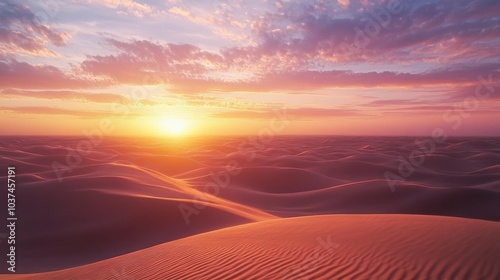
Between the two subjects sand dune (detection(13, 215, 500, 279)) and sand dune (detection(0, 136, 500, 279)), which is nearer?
sand dune (detection(13, 215, 500, 279))

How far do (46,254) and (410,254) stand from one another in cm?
981

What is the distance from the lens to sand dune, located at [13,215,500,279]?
393 centimetres

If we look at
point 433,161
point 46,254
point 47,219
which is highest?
point 433,161

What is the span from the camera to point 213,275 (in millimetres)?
4340

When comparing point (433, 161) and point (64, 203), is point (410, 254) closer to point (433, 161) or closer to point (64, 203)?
point (64, 203)

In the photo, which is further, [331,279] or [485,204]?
[485,204]

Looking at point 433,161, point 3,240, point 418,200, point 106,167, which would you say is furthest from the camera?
point 433,161

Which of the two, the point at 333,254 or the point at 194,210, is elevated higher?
the point at 194,210

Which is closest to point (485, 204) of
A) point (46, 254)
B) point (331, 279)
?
point (331, 279)

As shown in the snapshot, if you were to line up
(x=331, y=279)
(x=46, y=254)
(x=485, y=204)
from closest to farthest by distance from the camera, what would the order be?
1. (x=331, y=279)
2. (x=46, y=254)
3. (x=485, y=204)

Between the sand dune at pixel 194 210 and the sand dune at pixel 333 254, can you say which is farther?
the sand dune at pixel 194 210

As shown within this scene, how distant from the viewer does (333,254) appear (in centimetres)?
466

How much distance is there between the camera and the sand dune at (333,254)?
12.9 feet

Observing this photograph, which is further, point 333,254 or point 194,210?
point 194,210
